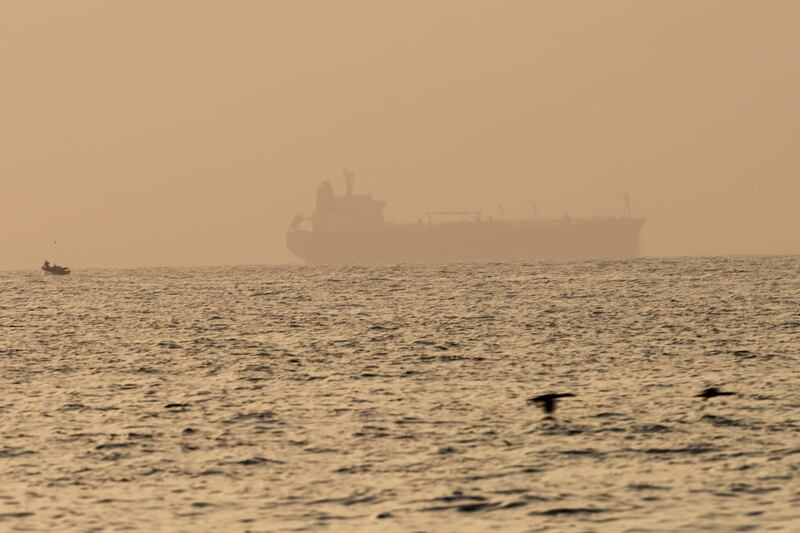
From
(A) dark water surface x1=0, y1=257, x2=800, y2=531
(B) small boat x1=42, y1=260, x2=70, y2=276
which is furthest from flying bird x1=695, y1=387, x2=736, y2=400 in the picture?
(B) small boat x1=42, y1=260, x2=70, y2=276

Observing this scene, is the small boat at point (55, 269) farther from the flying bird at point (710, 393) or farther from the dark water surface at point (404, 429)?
the flying bird at point (710, 393)

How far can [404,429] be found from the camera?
2973 centimetres

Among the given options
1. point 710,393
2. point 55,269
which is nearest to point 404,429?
point 710,393

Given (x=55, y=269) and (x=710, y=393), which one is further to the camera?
(x=55, y=269)

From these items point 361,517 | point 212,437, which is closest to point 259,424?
point 212,437

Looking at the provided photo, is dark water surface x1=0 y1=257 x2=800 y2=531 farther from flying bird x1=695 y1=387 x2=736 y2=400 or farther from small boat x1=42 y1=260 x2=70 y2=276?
small boat x1=42 y1=260 x2=70 y2=276

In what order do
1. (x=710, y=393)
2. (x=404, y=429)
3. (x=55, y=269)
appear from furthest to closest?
(x=55, y=269), (x=710, y=393), (x=404, y=429)

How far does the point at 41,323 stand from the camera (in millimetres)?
74938

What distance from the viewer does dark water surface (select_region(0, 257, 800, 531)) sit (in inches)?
865

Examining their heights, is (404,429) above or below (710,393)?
below

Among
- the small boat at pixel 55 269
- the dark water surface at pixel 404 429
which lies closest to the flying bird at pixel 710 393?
the dark water surface at pixel 404 429

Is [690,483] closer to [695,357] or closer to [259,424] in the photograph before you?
[259,424]

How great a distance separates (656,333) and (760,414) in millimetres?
27232

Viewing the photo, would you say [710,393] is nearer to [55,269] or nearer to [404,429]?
[404,429]
